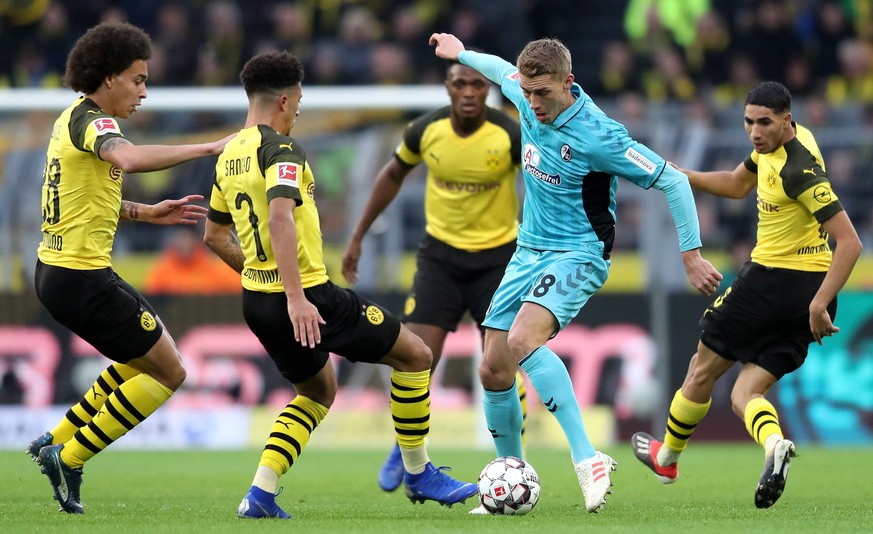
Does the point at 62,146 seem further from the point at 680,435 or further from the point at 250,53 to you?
the point at 250,53

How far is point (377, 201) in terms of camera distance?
29.3 ft

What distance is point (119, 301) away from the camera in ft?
22.9

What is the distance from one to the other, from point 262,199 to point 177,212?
96 centimetres

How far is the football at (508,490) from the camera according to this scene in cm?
652

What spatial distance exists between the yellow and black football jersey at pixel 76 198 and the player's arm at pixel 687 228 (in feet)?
9.40

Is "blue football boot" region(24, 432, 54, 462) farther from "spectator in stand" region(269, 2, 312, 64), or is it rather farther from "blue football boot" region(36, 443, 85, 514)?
"spectator in stand" region(269, 2, 312, 64)

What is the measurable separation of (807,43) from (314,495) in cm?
1169

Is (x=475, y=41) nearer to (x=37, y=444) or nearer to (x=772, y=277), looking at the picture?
(x=772, y=277)

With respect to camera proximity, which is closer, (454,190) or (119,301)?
(119,301)

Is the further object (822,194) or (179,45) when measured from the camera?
(179,45)

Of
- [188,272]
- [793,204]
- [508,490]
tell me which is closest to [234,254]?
[508,490]

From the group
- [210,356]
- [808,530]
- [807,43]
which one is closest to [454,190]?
[808,530]

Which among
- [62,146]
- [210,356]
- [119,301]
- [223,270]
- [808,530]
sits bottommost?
[210,356]

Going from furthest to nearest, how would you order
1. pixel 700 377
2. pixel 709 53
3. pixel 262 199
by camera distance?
1. pixel 709 53
2. pixel 700 377
3. pixel 262 199
